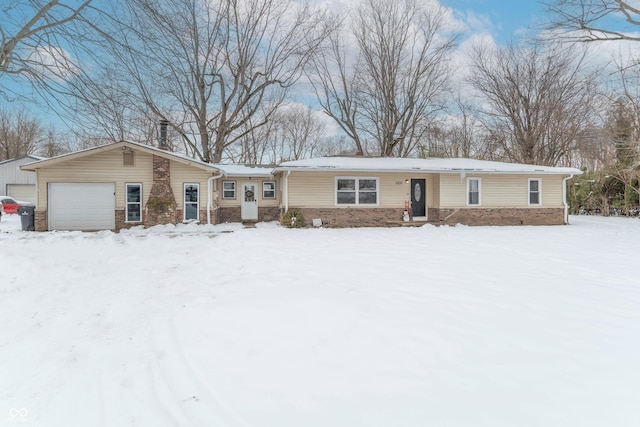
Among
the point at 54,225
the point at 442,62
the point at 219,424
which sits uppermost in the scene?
the point at 442,62

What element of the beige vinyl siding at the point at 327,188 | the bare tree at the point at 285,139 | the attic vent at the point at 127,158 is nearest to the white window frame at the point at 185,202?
the attic vent at the point at 127,158

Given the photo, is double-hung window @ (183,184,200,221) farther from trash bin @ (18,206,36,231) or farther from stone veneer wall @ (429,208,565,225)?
stone veneer wall @ (429,208,565,225)

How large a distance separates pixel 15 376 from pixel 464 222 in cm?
1607

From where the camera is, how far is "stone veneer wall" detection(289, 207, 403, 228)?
49.3ft

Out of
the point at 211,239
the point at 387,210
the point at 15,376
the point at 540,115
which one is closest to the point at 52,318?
the point at 15,376

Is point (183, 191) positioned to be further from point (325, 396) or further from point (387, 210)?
point (325, 396)

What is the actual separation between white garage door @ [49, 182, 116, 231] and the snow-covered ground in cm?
739

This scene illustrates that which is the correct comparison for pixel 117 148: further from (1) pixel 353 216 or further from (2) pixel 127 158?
(1) pixel 353 216

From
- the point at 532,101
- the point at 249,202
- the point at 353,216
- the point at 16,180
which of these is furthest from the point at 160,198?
the point at 532,101

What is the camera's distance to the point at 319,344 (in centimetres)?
335

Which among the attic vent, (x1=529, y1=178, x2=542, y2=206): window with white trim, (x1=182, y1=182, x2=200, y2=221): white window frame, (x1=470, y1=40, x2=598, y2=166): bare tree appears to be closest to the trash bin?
the attic vent

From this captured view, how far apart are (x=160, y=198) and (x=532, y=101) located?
25895mm

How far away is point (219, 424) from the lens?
7.22 ft

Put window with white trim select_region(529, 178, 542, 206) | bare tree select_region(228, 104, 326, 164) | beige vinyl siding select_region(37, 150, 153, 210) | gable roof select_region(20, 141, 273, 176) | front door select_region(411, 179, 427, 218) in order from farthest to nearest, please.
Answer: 1. bare tree select_region(228, 104, 326, 164)
2. window with white trim select_region(529, 178, 542, 206)
3. front door select_region(411, 179, 427, 218)
4. beige vinyl siding select_region(37, 150, 153, 210)
5. gable roof select_region(20, 141, 273, 176)
